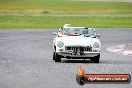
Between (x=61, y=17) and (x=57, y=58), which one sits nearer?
(x=57, y=58)

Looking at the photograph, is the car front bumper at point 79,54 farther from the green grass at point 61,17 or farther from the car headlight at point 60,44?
the green grass at point 61,17

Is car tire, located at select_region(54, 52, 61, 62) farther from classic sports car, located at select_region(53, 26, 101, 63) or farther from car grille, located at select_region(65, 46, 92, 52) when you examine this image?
car grille, located at select_region(65, 46, 92, 52)

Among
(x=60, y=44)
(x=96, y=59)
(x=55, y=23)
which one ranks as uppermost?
(x=55, y=23)

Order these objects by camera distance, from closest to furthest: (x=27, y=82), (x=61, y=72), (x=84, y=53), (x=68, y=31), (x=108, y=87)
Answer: (x=108, y=87), (x=27, y=82), (x=61, y=72), (x=84, y=53), (x=68, y=31)

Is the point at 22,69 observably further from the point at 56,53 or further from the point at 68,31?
the point at 68,31

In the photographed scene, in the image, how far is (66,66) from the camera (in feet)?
65.6

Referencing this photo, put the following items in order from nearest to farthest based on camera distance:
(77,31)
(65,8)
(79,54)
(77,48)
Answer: (79,54)
(77,48)
(77,31)
(65,8)

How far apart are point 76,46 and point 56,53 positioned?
831mm

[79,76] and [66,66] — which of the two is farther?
[66,66]

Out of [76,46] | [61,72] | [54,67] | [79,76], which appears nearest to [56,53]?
[76,46]

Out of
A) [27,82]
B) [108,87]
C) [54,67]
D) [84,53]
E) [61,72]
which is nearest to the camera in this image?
[108,87]

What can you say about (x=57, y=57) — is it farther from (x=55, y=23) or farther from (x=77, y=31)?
(x=55, y=23)

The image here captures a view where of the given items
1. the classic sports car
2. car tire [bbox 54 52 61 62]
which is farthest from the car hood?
car tire [bbox 54 52 61 62]

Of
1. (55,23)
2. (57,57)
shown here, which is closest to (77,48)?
(57,57)
